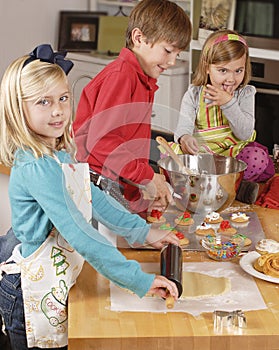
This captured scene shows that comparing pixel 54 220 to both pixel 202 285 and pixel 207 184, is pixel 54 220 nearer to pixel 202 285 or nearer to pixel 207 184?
pixel 202 285

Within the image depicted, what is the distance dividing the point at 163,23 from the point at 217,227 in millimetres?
563

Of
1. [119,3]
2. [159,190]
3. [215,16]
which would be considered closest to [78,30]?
[119,3]

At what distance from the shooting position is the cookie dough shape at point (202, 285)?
1.57 m

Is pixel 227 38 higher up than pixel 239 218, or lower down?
higher up

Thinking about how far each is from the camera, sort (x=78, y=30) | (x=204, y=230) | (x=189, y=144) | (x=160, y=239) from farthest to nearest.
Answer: (x=78, y=30) → (x=189, y=144) → (x=204, y=230) → (x=160, y=239)

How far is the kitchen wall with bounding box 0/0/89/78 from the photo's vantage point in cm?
479

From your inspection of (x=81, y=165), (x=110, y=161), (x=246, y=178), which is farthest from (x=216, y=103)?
(x=81, y=165)

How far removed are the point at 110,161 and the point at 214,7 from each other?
7.49 ft

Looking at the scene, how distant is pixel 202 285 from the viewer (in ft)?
5.25

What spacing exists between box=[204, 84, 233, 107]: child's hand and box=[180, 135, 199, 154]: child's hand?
5.4 inches

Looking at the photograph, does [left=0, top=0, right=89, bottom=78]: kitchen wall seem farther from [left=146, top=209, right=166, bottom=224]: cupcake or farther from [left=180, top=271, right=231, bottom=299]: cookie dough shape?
[left=180, top=271, right=231, bottom=299]: cookie dough shape

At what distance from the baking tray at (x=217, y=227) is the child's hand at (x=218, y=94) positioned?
0.44m

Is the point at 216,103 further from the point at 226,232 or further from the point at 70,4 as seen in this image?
the point at 70,4

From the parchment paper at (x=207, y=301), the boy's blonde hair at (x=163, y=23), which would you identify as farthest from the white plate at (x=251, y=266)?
the boy's blonde hair at (x=163, y=23)
